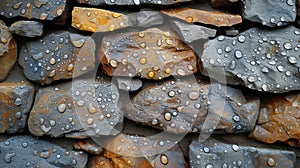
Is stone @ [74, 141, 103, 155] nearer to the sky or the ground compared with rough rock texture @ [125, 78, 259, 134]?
nearer to the ground

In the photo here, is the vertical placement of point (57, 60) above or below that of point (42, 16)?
below

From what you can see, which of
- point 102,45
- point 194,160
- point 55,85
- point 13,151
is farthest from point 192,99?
point 13,151

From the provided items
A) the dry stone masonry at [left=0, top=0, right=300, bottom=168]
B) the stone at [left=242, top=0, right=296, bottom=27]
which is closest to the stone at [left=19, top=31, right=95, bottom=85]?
the dry stone masonry at [left=0, top=0, right=300, bottom=168]

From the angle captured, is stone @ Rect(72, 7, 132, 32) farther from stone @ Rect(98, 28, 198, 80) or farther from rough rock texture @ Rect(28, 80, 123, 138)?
rough rock texture @ Rect(28, 80, 123, 138)

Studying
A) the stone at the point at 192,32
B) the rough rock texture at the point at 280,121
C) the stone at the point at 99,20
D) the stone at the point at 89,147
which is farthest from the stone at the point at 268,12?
the stone at the point at 89,147

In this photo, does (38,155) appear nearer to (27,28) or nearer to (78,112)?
(78,112)

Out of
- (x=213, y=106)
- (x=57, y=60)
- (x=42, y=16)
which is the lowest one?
(x=213, y=106)

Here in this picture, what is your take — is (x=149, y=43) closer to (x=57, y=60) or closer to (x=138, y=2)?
(x=138, y=2)
